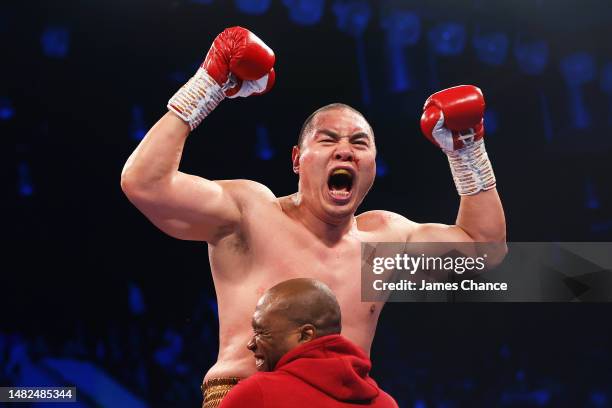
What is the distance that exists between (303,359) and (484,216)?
3.21 feet

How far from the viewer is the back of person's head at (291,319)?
1.34 metres

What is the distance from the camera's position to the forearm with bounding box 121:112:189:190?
177 cm

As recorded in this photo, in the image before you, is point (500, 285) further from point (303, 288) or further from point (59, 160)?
point (303, 288)

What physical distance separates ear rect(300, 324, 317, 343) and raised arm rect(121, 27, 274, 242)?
581mm

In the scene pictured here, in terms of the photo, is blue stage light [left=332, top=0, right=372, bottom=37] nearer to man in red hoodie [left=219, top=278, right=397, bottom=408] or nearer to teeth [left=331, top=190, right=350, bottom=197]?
teeth [left=331, top=190, right=350, bottom=197]

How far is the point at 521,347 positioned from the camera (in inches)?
130

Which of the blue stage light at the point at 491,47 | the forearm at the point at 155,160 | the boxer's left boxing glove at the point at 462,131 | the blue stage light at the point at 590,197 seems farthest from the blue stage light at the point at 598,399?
the forearm at the point at 155,160

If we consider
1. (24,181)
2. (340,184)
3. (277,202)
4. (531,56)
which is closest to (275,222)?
(277,202)

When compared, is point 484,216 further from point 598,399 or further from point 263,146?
point 598,399

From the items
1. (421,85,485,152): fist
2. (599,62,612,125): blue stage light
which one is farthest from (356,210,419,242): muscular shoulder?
(599,62,612,125): blue stage light

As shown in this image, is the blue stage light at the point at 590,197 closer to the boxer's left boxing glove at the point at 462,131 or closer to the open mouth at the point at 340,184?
the boxer's left boxing glove at the point at 462,131

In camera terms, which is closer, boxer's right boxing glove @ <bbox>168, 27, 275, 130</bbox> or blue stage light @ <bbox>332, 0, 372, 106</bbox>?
boxer's right boxing glove @ <bbox>168, 27, 275, 130</bbox>

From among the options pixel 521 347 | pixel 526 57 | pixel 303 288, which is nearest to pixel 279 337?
pixel 303 288

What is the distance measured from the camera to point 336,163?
2002mm
